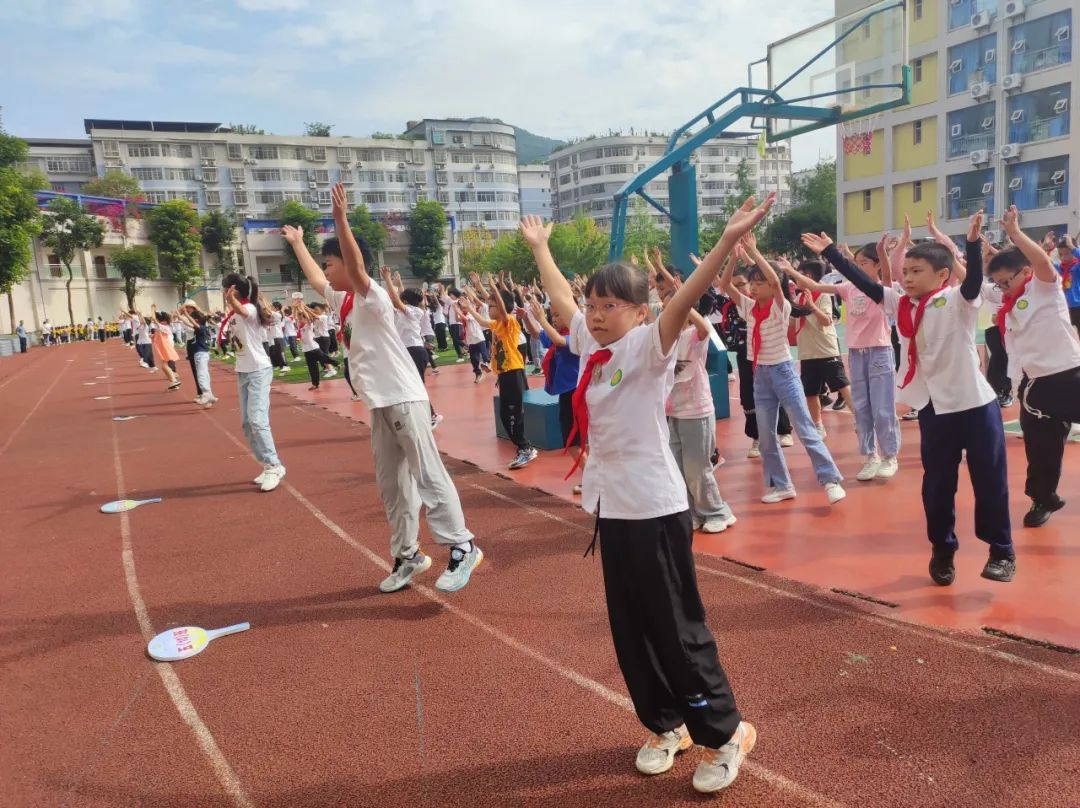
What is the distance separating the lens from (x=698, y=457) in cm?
532

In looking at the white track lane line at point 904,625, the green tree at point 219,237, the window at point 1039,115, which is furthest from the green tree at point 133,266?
the white track lane line at point 904,625

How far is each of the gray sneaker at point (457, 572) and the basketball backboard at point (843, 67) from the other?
1176 centimetres

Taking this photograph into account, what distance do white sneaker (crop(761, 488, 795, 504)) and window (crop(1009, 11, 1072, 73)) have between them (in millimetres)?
32902

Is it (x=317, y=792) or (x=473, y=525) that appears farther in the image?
(x=473, y=525)

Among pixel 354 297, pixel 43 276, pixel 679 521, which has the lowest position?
pixel 679 521

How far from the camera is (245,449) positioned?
1038 cm

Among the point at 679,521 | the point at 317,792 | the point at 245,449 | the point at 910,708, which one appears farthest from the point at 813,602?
the point at 245,449

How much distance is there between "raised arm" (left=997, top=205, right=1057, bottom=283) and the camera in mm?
4188

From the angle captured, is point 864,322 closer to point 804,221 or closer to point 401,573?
point 401,573

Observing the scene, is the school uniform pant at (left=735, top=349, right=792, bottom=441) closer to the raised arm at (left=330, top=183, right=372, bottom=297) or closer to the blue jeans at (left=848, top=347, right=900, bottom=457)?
the blue jeans at (left=848, top=347, right=900, bottom=457)

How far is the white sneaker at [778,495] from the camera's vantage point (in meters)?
6.14

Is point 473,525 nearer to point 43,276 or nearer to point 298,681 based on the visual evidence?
point 298,681

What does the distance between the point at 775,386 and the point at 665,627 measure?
148 inches

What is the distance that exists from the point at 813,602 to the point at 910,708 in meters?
1.10
